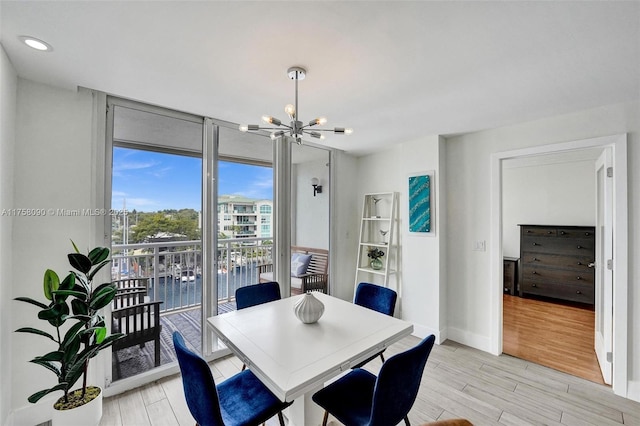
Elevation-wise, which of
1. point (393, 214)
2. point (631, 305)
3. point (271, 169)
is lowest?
point (631, 305)

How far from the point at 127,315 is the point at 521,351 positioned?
13.8ft

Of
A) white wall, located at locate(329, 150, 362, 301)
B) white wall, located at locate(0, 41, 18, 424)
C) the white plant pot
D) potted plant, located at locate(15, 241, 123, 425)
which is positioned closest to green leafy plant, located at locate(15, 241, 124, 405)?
potted plant, located at locate(15, 241, 123, 425)

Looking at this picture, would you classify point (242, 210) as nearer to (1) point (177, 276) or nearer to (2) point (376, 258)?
(1) point (177, 276)

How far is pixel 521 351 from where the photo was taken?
10.0 ft

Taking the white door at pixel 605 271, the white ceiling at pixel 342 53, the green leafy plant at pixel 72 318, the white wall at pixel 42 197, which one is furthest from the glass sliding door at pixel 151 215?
the white door at pixel 605 271

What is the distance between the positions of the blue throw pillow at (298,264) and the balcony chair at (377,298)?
3.96ft

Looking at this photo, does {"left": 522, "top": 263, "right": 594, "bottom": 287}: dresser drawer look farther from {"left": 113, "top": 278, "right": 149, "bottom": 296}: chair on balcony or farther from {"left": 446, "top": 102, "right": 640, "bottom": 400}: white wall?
{"left": 113, "top": 278, "right": 149, "bottom": 296}: chair on balcony

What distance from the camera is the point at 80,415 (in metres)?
1.70

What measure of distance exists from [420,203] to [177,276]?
3120 millimetres

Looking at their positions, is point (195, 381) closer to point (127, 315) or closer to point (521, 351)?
point (127, 315)

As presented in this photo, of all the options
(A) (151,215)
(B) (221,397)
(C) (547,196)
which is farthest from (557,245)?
(A) (151,215)

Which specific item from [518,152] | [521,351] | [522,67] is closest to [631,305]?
[521,351]

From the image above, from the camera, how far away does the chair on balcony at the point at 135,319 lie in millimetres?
2369

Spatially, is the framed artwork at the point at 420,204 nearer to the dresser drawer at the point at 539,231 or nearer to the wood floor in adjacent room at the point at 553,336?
the wood floor in adjacent room at the point at 553,336
